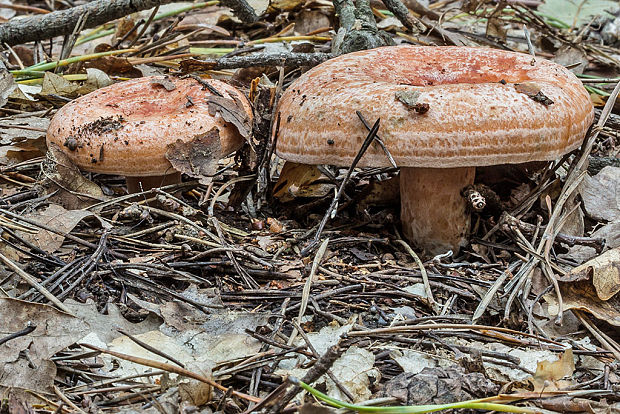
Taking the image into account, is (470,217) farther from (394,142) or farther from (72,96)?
(72,96)

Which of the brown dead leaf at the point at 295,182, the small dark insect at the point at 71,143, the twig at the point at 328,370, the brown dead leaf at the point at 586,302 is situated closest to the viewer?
the twig at the point at 328,370

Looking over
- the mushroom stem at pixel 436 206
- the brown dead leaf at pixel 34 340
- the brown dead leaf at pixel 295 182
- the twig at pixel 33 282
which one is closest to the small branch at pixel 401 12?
the brown dead leaf at pixel 295 182

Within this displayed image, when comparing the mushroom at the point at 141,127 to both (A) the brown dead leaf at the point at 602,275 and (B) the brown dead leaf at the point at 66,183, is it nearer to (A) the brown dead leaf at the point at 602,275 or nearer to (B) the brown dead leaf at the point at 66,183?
(B) the brown dead leaf at the point at 66,183

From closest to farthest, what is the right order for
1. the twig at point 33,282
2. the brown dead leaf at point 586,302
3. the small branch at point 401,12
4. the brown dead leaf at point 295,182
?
the twig at point 33,282 < the brown dead leaf at point 586,302 < the brown dead leaf at point 295,182 < the small branch at point 401,12

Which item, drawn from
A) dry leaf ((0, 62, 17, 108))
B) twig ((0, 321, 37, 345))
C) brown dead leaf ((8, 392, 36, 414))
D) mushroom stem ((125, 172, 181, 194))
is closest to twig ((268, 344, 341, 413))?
brown dead leaf ((8, 392, 36, 414))

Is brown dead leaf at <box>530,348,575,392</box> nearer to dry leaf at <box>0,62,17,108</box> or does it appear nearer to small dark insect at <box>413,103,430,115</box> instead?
small dark insect at <box>413,103,430,115</box>

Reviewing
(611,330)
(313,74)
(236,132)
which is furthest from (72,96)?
(611,330)

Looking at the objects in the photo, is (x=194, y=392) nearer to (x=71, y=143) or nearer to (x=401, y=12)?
(x=71, y=143)

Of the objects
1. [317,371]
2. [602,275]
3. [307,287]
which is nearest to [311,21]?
[307,287]
